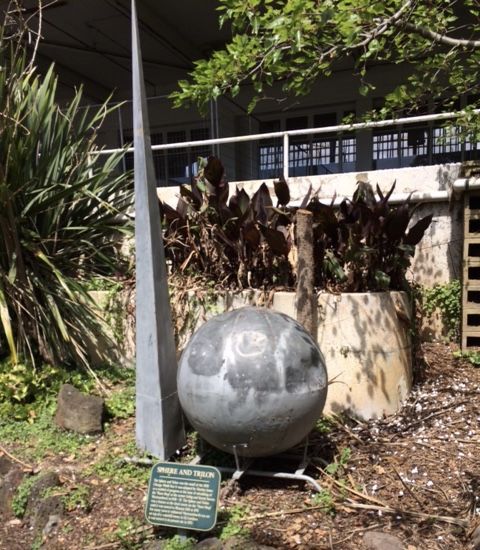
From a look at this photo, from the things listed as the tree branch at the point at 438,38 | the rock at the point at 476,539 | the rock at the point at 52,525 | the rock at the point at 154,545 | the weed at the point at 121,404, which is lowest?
the rock at the point at 52,525

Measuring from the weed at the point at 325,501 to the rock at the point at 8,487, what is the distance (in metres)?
2.03

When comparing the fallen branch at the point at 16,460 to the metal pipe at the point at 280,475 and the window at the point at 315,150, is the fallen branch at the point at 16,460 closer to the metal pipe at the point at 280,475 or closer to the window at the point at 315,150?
the metal pipe at the point at 280,475

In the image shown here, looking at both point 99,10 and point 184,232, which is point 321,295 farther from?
point 99,10

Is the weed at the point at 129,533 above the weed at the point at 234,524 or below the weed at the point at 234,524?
below

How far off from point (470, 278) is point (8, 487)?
4424 mm

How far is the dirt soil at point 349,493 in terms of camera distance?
289 cm

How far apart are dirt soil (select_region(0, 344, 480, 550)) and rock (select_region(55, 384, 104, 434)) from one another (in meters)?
0.15

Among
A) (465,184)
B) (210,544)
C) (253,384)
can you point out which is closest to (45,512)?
(210,544)

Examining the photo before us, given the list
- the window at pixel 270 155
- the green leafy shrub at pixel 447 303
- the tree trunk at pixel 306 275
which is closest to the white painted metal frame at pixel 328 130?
the tree trunk at pixel 306 275

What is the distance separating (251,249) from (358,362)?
1310 mm

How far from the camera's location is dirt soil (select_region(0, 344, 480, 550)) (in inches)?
114

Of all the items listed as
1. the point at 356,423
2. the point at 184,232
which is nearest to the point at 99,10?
the point at 184,232

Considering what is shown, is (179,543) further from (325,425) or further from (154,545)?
(325,425)

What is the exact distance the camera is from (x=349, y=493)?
10.6 ft
